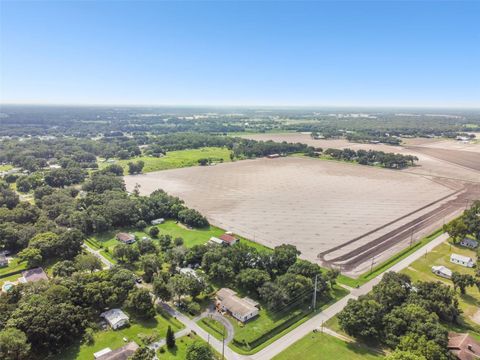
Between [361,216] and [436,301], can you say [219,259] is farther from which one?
[361,216]

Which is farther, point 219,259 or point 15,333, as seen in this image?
point 219,259

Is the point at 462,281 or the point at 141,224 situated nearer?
the point at 462,281

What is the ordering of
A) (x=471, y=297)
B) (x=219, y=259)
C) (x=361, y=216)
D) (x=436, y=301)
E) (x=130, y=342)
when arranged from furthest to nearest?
(x=361, y=216)
(x=219, y=259)
(x=471, y=297)
(x=436, y=301)
(x=130, y=342)

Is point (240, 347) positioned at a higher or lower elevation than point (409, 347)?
lower

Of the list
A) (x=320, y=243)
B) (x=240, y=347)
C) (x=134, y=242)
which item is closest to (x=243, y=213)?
(x=320, y=243)

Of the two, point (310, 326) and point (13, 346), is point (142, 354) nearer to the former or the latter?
point (13, 346)

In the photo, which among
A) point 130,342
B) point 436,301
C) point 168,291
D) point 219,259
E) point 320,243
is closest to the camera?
point 130,342

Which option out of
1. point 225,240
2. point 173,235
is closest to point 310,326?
point 225,240

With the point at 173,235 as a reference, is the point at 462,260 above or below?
above
